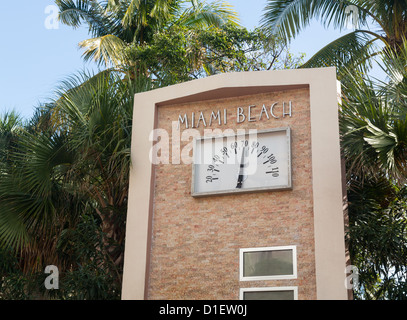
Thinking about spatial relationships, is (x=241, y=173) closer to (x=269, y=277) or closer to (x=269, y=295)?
(x=269, y=277)

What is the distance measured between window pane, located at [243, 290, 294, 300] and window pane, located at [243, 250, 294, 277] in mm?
324

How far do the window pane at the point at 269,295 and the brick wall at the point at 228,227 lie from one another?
0.14 m

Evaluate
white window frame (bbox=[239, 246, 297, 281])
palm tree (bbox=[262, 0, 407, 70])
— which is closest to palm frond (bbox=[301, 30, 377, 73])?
palm tree (bbox=[262, 0, 407, 70])

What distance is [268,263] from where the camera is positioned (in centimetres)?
1277

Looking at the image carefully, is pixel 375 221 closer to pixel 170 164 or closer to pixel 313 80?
pixel 313 80

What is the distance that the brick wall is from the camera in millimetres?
12844

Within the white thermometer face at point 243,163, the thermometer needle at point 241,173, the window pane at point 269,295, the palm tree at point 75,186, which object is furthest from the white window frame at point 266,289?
the palm tree at point 75,186

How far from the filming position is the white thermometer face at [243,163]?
13320mm

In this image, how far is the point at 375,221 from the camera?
47.7 ft

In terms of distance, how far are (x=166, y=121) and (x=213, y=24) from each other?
9200 mm

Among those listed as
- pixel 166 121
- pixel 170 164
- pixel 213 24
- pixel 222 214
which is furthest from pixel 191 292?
pixel 213 24

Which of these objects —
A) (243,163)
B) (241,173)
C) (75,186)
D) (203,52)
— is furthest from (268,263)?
(203,52)

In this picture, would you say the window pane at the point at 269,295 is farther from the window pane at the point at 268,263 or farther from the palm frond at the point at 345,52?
the palm frond at the point at 345,52

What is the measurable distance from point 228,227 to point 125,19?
1055 centimetres
